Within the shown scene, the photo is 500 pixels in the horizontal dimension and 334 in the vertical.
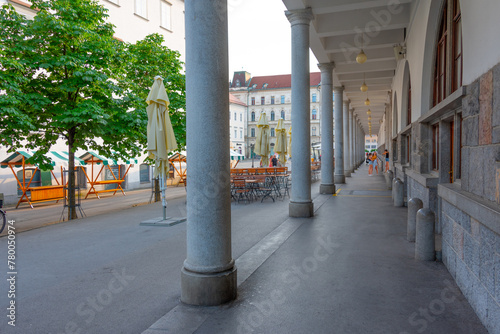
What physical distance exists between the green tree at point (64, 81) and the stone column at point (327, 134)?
692 cm

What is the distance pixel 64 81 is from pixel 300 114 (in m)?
6.39

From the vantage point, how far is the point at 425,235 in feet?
18.0

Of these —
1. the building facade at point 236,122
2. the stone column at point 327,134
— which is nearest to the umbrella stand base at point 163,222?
the stone column at point 327,134

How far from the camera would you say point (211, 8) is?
13.1 ft

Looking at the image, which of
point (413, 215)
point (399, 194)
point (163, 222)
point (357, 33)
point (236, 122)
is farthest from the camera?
point (236, 122)

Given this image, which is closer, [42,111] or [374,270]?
[374,270]

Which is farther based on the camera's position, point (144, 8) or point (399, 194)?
point (144, 8)

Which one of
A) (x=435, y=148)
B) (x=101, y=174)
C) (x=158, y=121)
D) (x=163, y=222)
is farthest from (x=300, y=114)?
(x=101, y=174)

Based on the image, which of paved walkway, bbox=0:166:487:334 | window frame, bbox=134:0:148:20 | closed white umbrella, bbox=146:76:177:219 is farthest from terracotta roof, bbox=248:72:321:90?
paved walkway, bbox=0:166:487:334

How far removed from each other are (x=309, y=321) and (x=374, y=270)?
1.88m

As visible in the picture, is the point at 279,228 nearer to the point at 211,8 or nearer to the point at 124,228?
the point at 124,228

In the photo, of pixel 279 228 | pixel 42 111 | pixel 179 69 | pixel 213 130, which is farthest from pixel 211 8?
pixel 179 69

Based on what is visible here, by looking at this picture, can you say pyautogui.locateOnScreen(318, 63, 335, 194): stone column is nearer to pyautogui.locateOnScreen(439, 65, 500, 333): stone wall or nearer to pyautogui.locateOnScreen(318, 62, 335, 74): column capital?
pyautogui.locateOnScreen(318, 62, 335, 74): column capital

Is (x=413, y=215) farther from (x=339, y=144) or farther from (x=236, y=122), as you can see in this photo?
(x=236, y=122)
